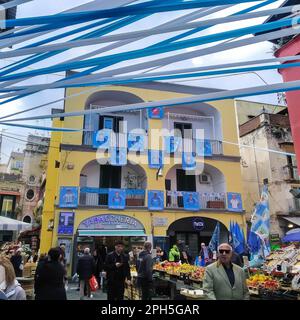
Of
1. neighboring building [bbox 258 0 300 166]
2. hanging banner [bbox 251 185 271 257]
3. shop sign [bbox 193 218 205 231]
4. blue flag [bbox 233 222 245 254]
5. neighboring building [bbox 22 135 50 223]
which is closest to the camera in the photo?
neighboring building [bbox 258 0 300 166]

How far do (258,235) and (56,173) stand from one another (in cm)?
1041

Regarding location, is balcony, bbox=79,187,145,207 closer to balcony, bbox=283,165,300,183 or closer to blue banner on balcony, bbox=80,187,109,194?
blue banner on balcony, bbox=80,187,109,194

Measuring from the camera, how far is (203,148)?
1795 cm

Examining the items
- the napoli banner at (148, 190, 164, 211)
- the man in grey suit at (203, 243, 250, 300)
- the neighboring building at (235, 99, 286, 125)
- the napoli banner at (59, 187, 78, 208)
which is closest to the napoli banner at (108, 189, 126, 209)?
the napoli banner at (148, 190, 164, 211)

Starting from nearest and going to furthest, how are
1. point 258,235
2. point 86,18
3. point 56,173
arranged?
point 86,18
point 258,235
point 56,173

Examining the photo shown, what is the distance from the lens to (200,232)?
18.0 meters

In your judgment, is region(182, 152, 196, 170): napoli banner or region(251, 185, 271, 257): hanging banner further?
region(182, 152, 196, 170): napoli banner

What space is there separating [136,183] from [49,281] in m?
13.5

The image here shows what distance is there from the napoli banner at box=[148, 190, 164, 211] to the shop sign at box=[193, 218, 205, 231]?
80.5 inches

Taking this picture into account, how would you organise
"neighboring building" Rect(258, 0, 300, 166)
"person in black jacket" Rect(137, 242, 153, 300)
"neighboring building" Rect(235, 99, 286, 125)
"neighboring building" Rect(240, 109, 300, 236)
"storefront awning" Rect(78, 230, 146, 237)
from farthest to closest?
"neighboring building" Rect(235, 99, 286, 125), "neighboring building" Rect(240, 109, 300, 236), "storefront awning" Rect(78, 230, 146, 237), "person in black jacket" Rect(137, 242, 153, 300), "neighboring building" Rect(258, 0, 300, 166)

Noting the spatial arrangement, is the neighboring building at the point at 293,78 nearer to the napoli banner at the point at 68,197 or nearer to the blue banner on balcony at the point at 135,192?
the blue banner on balcony at the point at 135,192

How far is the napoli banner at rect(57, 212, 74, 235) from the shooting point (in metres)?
15.0
